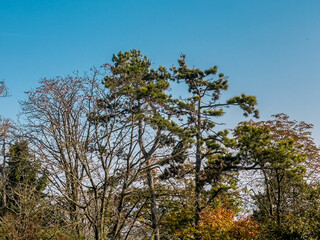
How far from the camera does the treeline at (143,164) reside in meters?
9.69

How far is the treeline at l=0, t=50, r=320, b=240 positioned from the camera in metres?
9.69

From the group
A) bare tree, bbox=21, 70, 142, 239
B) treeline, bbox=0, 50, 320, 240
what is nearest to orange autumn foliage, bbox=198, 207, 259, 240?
treeline, bbox=0, 50, 320, 240

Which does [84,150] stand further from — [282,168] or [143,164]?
[282,168]

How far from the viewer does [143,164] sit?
13344mm

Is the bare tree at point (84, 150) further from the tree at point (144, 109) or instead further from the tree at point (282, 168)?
the tree at point (282, 168)

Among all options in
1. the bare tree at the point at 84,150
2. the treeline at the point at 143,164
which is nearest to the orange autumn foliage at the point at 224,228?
the treeline at the point at 143,164

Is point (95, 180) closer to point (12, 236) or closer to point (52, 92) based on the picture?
point (52, 92)

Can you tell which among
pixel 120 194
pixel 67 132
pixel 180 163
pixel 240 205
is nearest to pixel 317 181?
pixel 240 205

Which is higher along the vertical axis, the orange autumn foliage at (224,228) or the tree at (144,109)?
the tree at (144,109)

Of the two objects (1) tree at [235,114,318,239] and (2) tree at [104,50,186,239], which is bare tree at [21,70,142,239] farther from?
(1) tree at [235,114,318,239]

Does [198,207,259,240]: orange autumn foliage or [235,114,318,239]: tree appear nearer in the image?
[235,114,318,239]: tree

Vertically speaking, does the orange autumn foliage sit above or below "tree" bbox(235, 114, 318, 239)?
below

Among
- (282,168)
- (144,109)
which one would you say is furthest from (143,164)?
(282,168)

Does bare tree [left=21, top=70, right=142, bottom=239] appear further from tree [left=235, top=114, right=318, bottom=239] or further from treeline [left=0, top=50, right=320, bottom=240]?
tree [left=235, top=114, right=318, bottom=239]
